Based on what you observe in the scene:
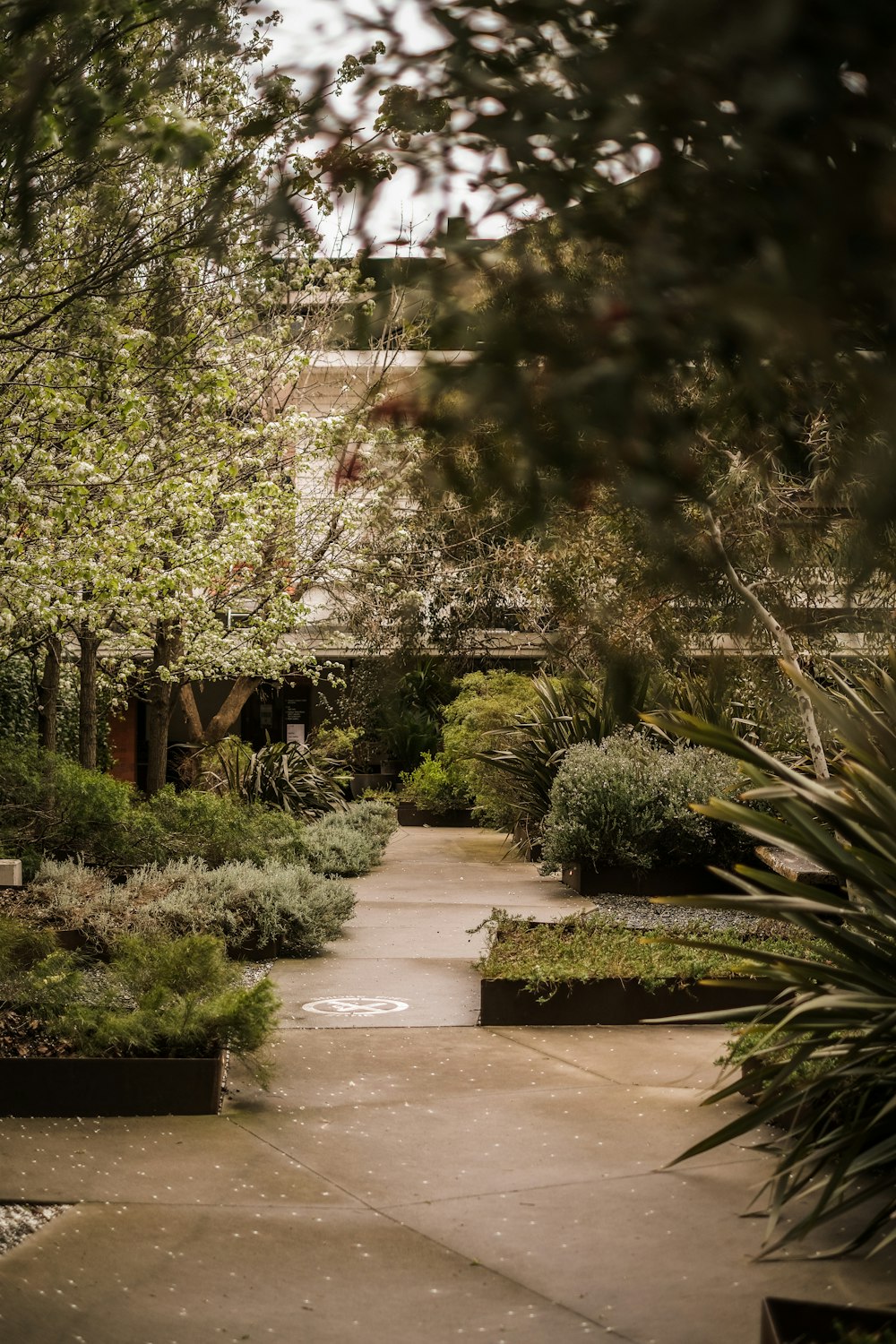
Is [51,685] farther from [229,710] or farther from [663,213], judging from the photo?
[663,213]

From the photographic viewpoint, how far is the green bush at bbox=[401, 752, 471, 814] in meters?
21.6

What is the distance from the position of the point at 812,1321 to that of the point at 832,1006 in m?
1.10

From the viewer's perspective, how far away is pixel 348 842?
13.9 m

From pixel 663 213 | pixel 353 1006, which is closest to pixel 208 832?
pixel 353 1006

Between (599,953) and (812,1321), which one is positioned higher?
(812,1321)

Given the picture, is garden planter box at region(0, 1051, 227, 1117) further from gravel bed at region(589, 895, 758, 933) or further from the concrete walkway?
gravel bed at region(589, 895, 758, 933)

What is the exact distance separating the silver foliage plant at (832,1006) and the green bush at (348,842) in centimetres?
854

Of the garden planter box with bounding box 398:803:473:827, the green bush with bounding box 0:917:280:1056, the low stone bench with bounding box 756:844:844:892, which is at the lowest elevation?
the garden planter box with bounding box 398:803:473:827

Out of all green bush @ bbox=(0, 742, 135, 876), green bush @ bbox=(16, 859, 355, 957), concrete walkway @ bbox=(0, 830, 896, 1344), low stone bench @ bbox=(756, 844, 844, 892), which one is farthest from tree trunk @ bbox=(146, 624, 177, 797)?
concrete walkway @ bbox=(0, 830, 896, 1344)

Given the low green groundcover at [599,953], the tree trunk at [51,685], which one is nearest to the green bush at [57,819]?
the tree trunk at [51,685]

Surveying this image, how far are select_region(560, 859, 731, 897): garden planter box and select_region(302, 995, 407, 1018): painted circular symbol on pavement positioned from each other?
5042 millimetres

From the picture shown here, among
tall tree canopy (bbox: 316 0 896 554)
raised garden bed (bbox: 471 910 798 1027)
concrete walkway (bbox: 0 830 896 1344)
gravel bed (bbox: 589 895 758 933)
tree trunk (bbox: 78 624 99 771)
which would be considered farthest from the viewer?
tree trunk (bbox: 78 624 99 771)

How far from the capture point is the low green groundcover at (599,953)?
7.04 meters

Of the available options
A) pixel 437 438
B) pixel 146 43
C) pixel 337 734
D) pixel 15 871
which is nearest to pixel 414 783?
pixel 337 734
